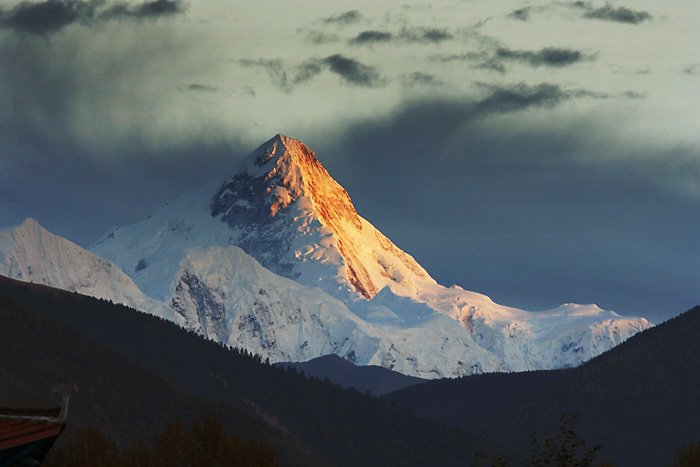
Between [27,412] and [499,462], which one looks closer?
[27,412]

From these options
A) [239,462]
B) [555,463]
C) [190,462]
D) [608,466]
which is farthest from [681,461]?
[555,463]

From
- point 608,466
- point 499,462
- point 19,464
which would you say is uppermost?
point 608,466

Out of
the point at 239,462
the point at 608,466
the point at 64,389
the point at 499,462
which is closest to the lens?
the point at 64,389

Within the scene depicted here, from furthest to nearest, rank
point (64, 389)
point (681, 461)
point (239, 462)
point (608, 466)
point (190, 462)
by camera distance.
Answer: point (190, 462) < point (239, 462) < point (681, 461) < point (608, 466) < point (64, 389)

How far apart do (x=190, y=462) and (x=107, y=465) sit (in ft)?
58.1

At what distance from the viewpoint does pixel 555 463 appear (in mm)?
65000

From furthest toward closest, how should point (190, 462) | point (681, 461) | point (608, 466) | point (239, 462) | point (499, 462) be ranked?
point (190, 462), point (239, 462), point (681, 461), point (608, 466), point (499, 462)

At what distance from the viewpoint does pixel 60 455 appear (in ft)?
619

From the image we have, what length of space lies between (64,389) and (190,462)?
174280 mm

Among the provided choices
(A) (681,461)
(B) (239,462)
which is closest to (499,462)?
(A) (681,461)

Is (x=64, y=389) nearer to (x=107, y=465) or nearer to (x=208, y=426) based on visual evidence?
(x=107, y=465)

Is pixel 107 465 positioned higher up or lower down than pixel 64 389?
higher up

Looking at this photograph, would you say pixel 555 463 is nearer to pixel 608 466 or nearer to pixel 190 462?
pixel 608 466

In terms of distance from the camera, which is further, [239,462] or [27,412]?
[239,462]
